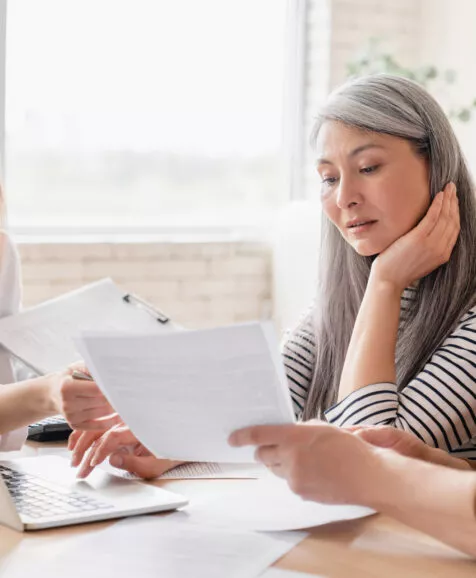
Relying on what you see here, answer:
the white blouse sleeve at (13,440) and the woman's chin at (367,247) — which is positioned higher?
the woman's chin at (367,247)

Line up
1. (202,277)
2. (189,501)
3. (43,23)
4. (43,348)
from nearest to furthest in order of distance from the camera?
(189,501) < (43,348) < (43,23) < (202,277)

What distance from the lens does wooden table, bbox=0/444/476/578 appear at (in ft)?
3.46

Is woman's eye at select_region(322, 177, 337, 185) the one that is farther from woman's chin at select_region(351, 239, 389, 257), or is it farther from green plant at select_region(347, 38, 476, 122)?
green plant at select_region(347, 38, 476, 122)

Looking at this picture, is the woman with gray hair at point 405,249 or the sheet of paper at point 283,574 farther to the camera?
the woman with gray hair at point 405,249

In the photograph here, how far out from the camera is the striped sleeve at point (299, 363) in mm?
1925

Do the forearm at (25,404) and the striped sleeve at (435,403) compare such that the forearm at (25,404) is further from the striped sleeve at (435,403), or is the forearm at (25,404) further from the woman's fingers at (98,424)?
the striped sleeve at (435,403)

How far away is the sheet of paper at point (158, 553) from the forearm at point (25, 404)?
31cm

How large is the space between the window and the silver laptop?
9.14 ft

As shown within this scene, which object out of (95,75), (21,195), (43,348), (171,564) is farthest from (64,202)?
(171,564)

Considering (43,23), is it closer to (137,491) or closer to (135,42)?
(135,42)

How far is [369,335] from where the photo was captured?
1668mm

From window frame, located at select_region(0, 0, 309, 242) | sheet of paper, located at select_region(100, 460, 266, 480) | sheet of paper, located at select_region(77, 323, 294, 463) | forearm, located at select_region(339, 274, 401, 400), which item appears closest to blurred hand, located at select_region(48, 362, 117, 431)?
sheet of paper, located at select_region(100, 460, 266, 480)

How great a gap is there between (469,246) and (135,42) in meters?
2.80

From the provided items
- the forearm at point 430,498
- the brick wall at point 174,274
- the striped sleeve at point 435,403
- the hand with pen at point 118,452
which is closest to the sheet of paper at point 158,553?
the forearm at point 430,498
